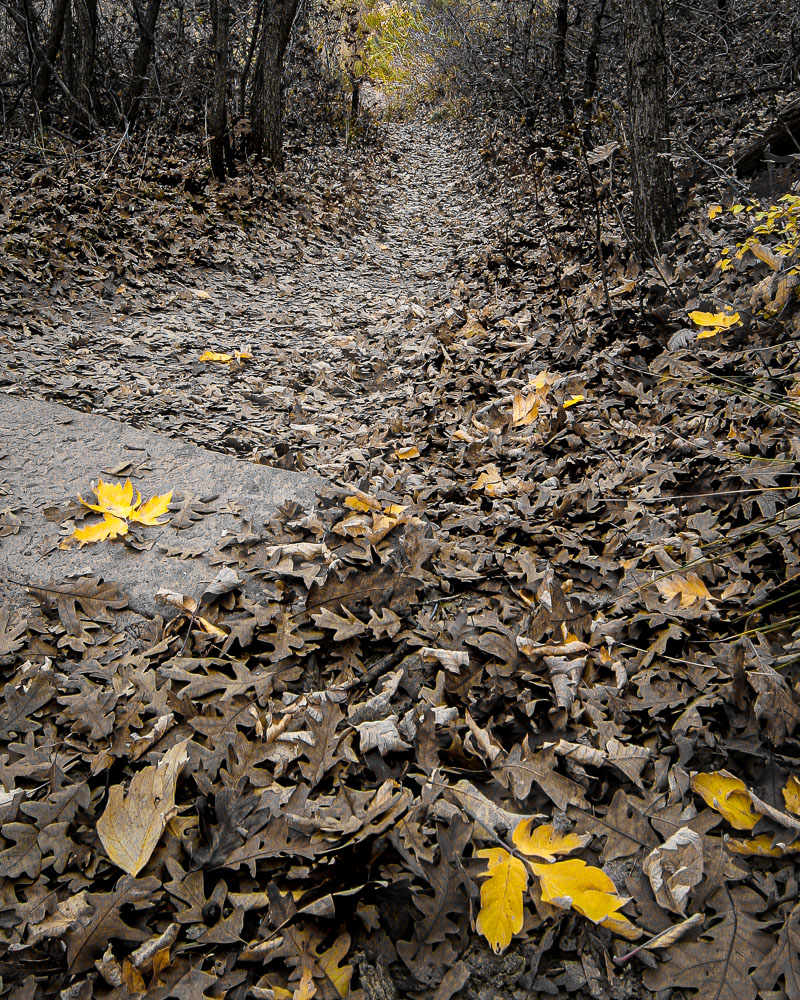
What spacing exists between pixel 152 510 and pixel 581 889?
2.08 metres

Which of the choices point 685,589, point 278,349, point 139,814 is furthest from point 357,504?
point 278,349

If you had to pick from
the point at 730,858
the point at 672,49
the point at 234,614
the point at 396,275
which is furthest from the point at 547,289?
the point at 672,49

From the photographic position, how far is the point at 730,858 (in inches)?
58.5

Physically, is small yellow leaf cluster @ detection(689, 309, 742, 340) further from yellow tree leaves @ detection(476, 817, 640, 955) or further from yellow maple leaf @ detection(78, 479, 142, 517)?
yellow maple leaf @ detection(78, 479, 142, 517)

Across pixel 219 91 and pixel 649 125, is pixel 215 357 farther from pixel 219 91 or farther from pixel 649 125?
pixel 219 91

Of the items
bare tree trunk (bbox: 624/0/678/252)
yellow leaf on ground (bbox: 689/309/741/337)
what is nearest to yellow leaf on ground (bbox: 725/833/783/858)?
yellow leaf on ground (bbox: 689/309/741/337)

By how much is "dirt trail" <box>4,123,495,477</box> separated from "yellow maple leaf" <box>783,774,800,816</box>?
8.07 ft

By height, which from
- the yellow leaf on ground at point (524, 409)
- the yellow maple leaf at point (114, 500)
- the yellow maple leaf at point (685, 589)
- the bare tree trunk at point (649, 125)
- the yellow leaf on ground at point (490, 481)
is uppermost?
the bare tree trunk at point (649, 125)

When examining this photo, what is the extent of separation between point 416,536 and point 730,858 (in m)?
1.41

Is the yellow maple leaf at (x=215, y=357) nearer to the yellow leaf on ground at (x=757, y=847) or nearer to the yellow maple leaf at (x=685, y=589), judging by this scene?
the yellow maple leaf at (x=685, y=589)

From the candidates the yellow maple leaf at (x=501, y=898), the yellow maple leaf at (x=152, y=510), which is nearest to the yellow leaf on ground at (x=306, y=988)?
the yellow maple leaf at (x=501, y=898)

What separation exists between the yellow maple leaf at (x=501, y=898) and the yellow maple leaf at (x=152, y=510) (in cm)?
182

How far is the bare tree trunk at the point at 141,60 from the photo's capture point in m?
9.59

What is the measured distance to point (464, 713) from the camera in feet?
6.11
